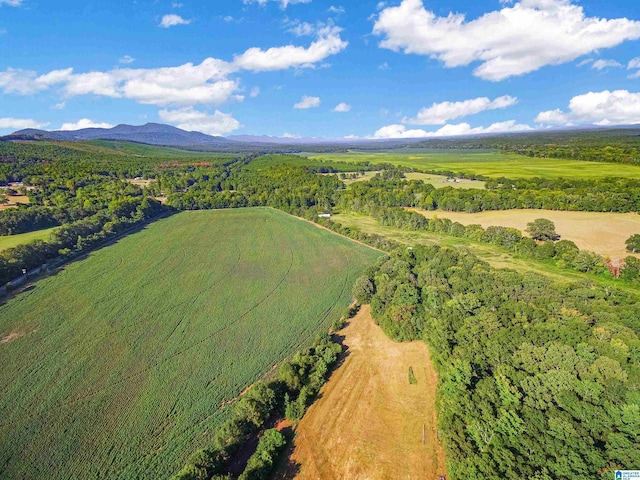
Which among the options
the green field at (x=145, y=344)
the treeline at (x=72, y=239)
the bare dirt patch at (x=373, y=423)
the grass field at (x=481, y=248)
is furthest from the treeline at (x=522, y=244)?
the treeline at (x=72, y=239)

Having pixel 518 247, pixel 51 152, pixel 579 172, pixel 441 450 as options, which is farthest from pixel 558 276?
pixel 51 152

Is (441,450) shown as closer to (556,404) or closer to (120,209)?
(556,404)

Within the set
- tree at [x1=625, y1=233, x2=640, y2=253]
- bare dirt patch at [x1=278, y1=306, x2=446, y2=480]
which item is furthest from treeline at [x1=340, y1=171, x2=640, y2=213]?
bare dirt patch at [x1=278, y1=306, x2=446, y2=480]

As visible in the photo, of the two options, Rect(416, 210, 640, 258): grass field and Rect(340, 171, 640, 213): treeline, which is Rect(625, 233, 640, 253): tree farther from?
Rect(340, 171, 640, 213): treeline

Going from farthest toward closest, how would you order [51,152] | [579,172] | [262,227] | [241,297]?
[51,152], [579,172], [262,227], [241,297]

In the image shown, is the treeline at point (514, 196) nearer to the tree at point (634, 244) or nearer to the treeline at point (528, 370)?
the tree at point (634, 244)

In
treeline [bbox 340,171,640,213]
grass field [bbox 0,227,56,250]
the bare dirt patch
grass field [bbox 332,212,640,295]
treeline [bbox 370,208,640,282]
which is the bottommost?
the bare dirt patch
